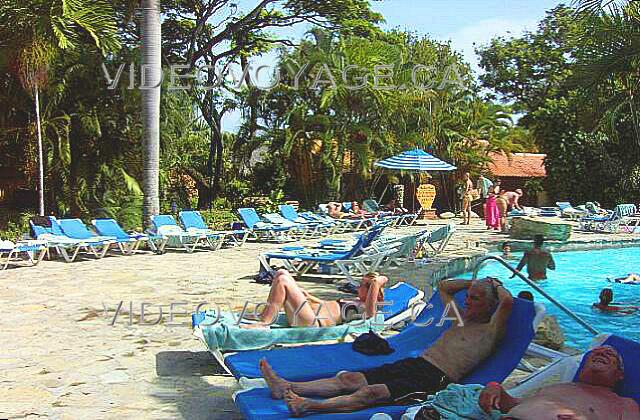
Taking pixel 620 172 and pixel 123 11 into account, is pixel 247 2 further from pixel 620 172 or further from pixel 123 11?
pixel 620 172

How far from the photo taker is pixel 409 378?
4.23 metres

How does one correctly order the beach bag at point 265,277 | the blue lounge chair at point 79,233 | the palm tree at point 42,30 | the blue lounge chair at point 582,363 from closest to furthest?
the blue lounge chair at point 582,363 < the beach bag at point 265,277 < the blue lounge chair at point 79,233 < the palm tree at point 42,30

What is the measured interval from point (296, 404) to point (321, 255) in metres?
6.68

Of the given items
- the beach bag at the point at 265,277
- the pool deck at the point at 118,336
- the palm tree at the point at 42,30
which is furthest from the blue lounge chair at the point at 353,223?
the beach bag at the point at 265,277

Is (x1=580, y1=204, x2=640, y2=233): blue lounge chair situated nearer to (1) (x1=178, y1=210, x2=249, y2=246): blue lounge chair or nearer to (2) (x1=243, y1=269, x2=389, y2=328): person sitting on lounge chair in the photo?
(1) (x1=178, y1=210, x2=249, y2=246): blue lounge chair

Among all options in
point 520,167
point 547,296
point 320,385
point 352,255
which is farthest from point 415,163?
point 320,385

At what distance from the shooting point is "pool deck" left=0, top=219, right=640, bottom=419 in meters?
4.77

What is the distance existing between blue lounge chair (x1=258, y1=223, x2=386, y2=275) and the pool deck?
0.42m

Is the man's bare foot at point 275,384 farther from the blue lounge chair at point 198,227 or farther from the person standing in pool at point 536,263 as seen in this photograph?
the blue lounge chair at point 198,227

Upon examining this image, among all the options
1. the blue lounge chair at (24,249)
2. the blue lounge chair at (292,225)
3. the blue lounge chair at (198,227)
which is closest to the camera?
the blue lounge chair at (24,249)

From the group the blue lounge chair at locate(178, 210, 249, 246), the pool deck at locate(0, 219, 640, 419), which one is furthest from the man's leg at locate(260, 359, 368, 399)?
the blue lounge chair at locate(178, 210, 249, 246)

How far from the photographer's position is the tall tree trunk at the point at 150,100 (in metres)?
14.9

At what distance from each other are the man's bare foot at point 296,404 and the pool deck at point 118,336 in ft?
2.61

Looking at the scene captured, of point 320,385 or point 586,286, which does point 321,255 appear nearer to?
point 586,286
